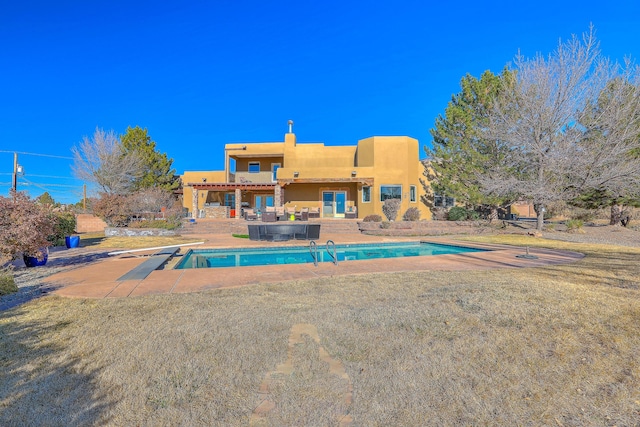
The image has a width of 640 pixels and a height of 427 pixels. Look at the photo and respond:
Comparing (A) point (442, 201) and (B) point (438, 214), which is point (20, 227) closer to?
(B) point (438, 214)

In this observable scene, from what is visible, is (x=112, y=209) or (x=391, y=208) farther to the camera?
(x=391, y=208)

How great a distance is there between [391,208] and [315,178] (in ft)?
18.6

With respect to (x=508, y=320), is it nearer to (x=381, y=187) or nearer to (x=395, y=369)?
(x=395, y=369)

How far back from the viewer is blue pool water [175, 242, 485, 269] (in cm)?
987

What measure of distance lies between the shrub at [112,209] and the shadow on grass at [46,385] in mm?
15649

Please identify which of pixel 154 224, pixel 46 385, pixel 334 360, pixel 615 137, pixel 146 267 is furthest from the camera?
pixel 154 224

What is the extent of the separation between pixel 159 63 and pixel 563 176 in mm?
38606

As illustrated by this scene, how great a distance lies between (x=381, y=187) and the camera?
2144cm

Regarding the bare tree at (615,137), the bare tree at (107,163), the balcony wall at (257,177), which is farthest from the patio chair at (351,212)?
the bare tree at (107,163)

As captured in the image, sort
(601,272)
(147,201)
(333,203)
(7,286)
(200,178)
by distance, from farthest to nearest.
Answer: (200,178) → (333,203) → (147,201) → (601,272) → (7,286)

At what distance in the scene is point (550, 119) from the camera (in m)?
15.9

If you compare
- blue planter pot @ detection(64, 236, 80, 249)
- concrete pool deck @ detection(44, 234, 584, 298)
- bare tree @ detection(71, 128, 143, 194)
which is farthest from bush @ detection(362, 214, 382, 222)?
bare tree @ detection(71, 128, 143, 194)

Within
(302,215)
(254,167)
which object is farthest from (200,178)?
(302,215)

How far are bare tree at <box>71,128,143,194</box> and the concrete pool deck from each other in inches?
739
